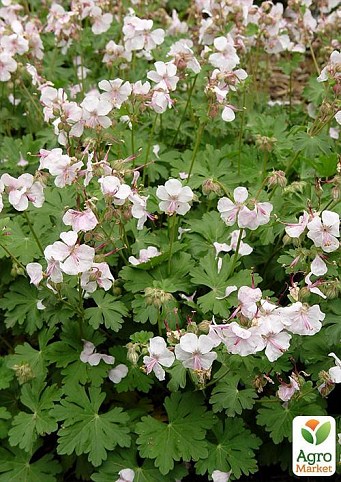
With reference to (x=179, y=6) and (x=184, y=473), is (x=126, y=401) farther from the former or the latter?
(x=179, y=6)

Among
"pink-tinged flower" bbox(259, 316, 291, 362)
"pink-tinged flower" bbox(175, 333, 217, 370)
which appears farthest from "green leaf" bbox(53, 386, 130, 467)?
"pink-tinged flower" bbox(259, 316, 291, 362)

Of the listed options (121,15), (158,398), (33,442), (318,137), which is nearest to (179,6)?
(121,15)

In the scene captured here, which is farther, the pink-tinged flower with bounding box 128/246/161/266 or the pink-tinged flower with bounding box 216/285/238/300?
the pink-tinged flower with bounding box 128/246/161/266

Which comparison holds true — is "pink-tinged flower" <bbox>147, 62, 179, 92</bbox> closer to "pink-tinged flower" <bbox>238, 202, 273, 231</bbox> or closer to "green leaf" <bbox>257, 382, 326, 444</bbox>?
"pink-tinged flower" <bbox>238, 202, 273, 231</bbox>

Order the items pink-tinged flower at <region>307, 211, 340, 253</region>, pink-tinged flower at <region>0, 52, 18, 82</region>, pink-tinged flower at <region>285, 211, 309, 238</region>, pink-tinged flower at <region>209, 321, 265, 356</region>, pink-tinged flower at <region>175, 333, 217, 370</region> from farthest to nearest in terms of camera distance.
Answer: pink-tinged flower at <region>0, 52, 18, 82</region> → pink-tinged flower at <region>285, 211, 309, 238</region> → pink-tinged flower at <region>307, 211, 340, 253</region> → pink-tinged flower at <region>175, 333, 217, 370</region> → pink-tinged flower at <region>209, 321, 265, 356</region>

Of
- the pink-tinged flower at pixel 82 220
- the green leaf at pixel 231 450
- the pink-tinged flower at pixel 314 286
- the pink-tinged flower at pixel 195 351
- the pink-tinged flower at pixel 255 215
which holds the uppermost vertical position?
the pink-tinged flower at pixel 82 220

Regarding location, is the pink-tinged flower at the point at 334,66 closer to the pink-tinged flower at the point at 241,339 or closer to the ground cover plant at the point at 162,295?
the ground cover plant at the point at 162,295

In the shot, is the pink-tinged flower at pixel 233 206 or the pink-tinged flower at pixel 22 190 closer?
the pink-tinged flower at pixel 233 206

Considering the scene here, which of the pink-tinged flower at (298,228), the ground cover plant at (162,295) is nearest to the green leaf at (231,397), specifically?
the ground cover plant at (162,295)

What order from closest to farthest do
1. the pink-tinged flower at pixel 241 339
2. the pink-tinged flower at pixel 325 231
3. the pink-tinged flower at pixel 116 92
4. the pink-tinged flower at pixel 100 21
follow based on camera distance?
the pink-tinged flower at pixel 241 339, the pink-tinged flower at pixel 325 231, the pink-tinged flower at pixel 116 92, the pink-tinged flower at pixel 100 21

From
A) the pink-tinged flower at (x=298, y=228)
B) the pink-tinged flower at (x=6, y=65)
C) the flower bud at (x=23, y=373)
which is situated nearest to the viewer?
the pink-tinged flower at (x=298, y=228)
